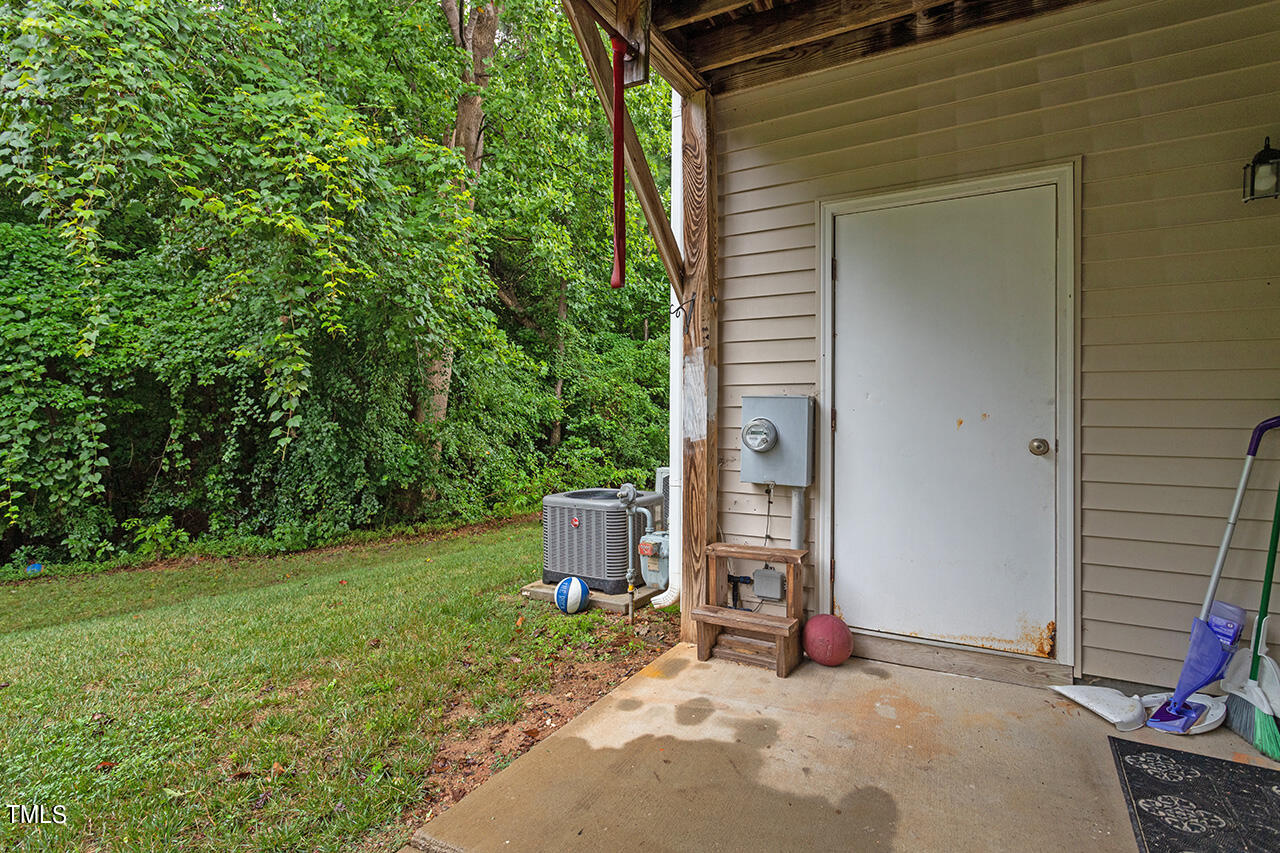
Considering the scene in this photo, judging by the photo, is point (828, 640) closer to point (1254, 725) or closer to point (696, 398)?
point (696, 398)

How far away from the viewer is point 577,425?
1022 centimetres

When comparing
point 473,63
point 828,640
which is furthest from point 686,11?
point 473,63

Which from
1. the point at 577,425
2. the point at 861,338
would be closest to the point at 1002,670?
the point at 861,338

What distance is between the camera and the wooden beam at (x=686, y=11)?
8.47ft

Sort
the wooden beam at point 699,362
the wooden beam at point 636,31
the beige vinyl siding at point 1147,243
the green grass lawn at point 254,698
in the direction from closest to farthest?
the green grass lawn at point 254,698 < the beige vinyl siding at point 1147,243 < the wooden beam at point 636,31 < the wooden beam at point 699,362

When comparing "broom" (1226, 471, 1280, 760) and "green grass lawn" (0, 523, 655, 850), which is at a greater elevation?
"broom" (1226, 471, 1280, 760)

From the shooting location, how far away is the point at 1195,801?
179 centimetres

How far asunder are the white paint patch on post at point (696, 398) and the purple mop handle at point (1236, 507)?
79.6 inches

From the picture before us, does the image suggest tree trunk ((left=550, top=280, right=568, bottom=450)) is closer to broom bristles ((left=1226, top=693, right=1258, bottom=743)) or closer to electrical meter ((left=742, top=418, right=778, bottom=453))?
electrical meter ((left=742, top=418, right=778, bottom=453))

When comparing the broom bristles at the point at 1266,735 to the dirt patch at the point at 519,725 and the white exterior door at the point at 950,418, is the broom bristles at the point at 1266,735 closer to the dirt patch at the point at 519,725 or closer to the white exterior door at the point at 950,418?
the white exterior door at the point at 950,418

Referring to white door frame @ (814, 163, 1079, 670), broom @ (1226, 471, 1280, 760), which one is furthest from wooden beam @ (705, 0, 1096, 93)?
broom @ (1226, 471, 1280, 760)

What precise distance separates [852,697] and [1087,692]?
90 cm

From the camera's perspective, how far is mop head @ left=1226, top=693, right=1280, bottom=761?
2.01 metres

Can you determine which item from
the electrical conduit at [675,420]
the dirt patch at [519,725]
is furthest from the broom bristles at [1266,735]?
the electrical conduit at [675,420]
